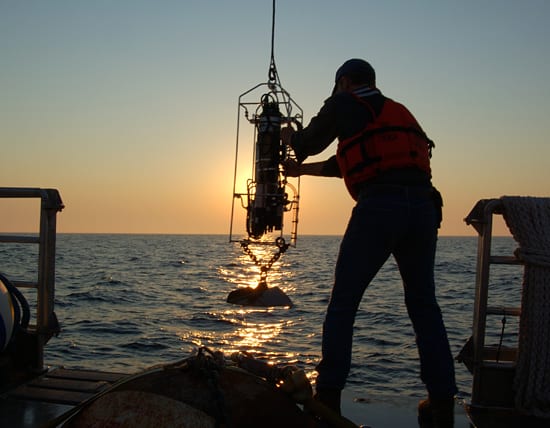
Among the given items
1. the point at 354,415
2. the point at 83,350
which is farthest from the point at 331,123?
the point at 83,350

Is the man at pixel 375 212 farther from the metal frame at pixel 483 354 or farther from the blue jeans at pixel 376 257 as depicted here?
the metal frame at pixel 483 354

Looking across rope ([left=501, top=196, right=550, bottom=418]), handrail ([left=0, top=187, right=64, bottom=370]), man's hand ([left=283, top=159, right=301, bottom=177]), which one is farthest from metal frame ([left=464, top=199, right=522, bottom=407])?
handrail ([left=0, top=187, right=64, bottom=370])

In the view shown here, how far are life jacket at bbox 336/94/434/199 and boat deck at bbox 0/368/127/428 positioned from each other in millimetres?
2161

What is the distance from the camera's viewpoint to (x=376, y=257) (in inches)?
121

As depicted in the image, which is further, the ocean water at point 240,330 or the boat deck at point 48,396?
the ocean water at point 240,330

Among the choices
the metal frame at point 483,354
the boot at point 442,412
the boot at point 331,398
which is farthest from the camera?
the metal frame at point 483,354

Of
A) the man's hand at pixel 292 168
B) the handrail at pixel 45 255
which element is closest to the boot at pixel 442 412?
the man's hand at pixel 292 168

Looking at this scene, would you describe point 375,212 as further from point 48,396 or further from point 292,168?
point 48,396

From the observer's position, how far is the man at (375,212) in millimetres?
3037

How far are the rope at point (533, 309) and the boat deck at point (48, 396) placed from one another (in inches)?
106

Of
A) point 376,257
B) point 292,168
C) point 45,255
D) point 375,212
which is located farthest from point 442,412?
point 45,255

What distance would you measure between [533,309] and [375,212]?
4.62ft

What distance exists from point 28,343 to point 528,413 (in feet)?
11.1

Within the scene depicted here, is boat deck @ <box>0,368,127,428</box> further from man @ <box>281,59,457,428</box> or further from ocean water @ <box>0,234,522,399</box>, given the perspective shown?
man @ <box>281,59,457,428</box>
